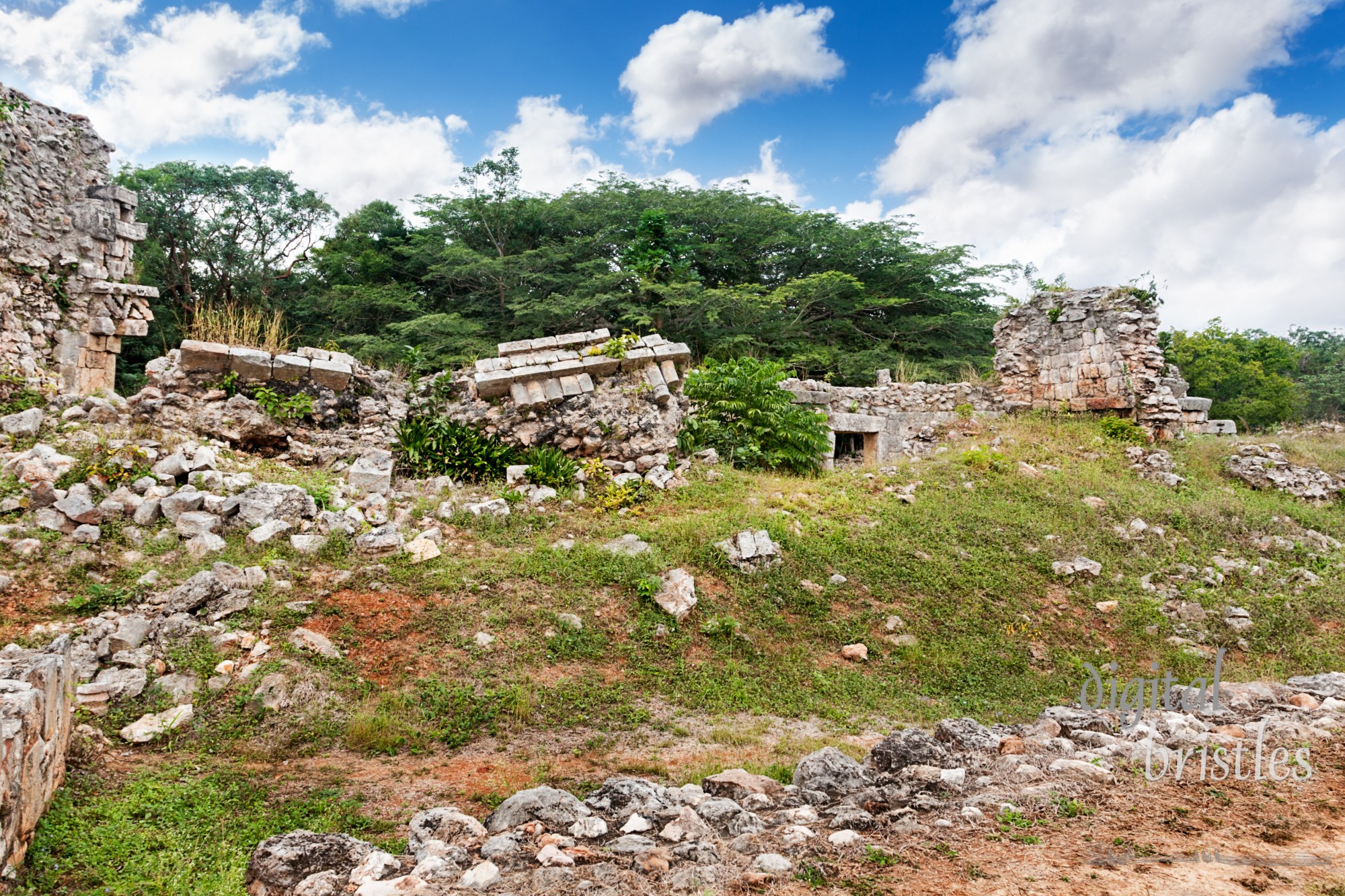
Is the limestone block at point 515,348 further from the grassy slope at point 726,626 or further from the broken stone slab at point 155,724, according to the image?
the broken stone slab at point 155,724

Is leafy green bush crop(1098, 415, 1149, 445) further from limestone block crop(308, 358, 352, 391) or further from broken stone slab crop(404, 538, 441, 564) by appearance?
limestone block crop(308, 358, 352, 391)

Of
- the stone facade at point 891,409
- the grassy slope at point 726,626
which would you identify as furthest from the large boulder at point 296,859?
the stone facade at point 891,409

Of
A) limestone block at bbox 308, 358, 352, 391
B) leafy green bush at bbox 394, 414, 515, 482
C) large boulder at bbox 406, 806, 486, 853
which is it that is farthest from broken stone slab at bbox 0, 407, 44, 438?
large boulder at bbox 406, 806, 486, 853

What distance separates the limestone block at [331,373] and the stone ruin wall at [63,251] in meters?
4.22

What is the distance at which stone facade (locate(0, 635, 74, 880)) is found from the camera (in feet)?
8.27

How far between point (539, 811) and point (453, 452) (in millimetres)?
6263

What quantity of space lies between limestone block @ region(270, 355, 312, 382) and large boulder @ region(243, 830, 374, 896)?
23.6ft

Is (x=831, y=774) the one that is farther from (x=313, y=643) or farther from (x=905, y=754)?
(x=313, y=643)

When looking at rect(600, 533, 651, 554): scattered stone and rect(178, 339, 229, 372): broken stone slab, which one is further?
rect(178, 339, 229, 372): broken stone slab

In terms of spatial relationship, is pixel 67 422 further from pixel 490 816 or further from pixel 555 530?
pixel 490 816

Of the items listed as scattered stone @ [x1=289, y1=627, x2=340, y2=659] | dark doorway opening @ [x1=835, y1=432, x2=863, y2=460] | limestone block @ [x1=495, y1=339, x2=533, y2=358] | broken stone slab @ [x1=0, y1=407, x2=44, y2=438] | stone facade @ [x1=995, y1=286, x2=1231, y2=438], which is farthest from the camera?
dark doorway opening @ [x1=835, y1=432, x2=863, y2=460]

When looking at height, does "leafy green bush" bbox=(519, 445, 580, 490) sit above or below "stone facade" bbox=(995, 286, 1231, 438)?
below

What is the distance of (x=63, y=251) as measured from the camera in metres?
10.6

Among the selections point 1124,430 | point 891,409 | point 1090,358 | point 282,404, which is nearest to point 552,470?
point 282,404
